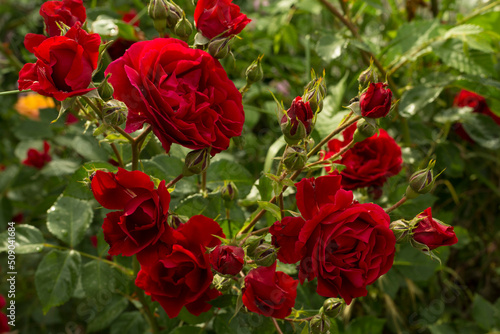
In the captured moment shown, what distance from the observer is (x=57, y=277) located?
0.82 metres

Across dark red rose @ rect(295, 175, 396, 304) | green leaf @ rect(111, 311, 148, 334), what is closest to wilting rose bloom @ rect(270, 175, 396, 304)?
dark red rose @ rect(295, 175, 396, 304)

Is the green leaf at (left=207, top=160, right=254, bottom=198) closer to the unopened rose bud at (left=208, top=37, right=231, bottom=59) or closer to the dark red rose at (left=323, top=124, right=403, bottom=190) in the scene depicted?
the dark red rose at (left=323, top=124, right=403, bottom=190)

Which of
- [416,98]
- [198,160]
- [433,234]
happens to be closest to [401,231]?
[433,234]

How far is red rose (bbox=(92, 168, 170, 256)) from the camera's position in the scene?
55cm

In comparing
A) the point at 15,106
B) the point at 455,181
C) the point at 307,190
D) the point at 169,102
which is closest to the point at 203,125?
the point at 169,102

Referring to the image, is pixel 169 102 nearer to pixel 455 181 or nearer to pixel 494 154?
pixel 455 181

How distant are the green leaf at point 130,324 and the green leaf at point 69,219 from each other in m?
0.25

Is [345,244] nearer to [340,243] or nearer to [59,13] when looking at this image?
[340,243]

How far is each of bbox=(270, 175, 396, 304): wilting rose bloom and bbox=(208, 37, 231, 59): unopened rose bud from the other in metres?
0.22

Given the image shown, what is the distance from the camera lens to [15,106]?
6.62 ft

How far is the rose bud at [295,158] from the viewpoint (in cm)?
58

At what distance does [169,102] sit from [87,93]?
0.11 meters

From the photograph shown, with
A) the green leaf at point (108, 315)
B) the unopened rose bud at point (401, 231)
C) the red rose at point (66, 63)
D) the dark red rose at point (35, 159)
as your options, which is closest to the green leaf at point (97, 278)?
the green leaf at point (108, 315)

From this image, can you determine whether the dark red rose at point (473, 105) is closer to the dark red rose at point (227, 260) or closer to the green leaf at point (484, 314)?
the green leaf at point (484, 314)
